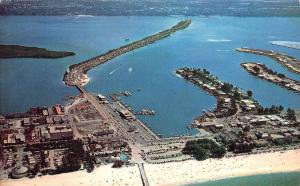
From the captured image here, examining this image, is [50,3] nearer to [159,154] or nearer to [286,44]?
[286,44]

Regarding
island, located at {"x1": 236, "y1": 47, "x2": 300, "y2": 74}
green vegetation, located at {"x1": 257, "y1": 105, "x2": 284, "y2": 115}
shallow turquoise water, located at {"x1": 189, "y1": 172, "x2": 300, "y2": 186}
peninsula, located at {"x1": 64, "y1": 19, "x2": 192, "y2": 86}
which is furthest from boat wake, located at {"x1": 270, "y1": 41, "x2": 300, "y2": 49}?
shallow turquoise water, located at {"x1": 189, "y1": 172, "x2": 300, "y2": 186}

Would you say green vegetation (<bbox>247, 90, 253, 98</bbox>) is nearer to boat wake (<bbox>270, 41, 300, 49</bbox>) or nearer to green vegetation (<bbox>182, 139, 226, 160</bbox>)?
green vegetation (<bbox>182, 139, 226, 160</bbox>)

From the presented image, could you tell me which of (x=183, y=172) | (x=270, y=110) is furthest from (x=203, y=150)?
(x=270, y=110)

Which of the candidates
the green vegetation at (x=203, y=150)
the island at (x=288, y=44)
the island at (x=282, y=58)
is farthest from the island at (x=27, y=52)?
the island at (x=288, y=44)

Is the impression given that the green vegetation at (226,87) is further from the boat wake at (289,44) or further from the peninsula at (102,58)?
the boat wake at (289,44)

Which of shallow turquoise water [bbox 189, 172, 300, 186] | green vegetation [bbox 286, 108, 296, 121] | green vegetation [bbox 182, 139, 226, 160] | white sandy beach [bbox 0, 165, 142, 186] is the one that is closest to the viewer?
white sandy beach [bbox 0, 165, 142, 186]

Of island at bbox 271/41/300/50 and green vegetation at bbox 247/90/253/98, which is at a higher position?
island at bbox 271/41/300/50
